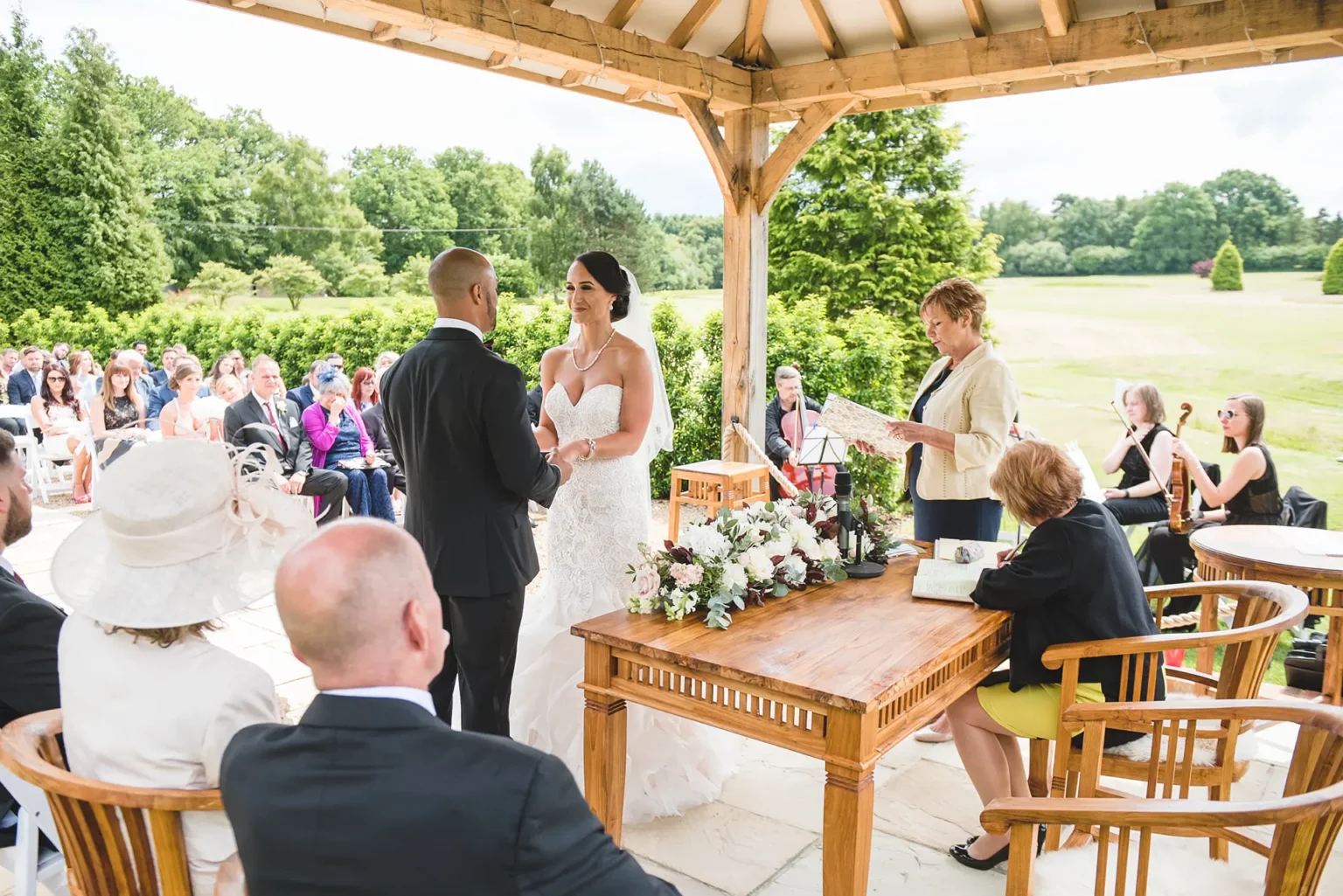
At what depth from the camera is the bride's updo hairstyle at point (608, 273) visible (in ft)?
11.3

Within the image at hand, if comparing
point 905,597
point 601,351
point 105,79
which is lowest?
→ point 905,597

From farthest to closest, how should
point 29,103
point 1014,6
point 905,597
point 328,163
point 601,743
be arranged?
point 328,163, point 29,103, point 1014,6, point 905,597, point 601,743

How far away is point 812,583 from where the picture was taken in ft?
9.61

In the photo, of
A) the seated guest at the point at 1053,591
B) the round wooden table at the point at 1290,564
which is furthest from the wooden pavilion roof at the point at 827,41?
the seated guest at the point at 1053,591

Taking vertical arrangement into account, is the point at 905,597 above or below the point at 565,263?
below

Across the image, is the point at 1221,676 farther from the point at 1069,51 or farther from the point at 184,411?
the point at 184,411

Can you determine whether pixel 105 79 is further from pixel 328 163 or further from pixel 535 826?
pixel 535 826

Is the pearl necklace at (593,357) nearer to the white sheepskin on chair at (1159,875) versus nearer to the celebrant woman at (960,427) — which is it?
the celebrant woman at (960,427)

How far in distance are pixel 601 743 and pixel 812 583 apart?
2.70 feet

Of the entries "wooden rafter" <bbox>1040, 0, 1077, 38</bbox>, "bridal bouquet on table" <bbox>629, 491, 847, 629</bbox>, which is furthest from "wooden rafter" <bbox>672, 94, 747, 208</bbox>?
"bridal bouquet on table" <bbox>629, 491, 847, 629</bbox>

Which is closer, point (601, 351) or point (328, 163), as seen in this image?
point (601, 351)

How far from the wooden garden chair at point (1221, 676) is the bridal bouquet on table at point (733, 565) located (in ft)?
2.36

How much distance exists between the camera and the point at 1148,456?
5.56 meters

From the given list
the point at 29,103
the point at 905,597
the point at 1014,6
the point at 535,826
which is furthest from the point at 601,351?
the point at 29,103
